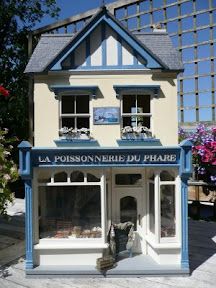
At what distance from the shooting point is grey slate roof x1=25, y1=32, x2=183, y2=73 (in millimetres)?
9579

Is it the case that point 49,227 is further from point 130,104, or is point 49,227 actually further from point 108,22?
point 108,22

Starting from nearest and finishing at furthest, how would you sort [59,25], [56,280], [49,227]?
[56,280], [49,227], [59,25]

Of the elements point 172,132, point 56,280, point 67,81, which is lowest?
point 56,280

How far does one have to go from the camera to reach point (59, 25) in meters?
12.6

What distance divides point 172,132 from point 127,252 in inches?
147

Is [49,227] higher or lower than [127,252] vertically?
higher

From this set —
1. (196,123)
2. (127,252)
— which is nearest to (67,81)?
(127,252)

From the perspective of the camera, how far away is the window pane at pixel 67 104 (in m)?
9.72

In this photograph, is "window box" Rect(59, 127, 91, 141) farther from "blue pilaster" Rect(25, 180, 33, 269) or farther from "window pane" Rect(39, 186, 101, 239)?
"blue pilaster" Rect(25, 180, 33, 269)

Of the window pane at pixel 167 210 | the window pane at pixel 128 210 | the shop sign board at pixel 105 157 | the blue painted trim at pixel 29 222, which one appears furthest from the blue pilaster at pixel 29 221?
the window pane at pixel 167 210

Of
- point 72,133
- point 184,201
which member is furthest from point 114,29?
point 184,201

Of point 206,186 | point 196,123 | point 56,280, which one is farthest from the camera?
point 206,186

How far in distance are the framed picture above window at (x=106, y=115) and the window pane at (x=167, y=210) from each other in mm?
2261

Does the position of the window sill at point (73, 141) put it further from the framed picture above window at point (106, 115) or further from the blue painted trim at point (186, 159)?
the blue painted trim at point (186, 159)
